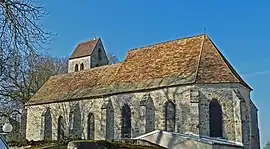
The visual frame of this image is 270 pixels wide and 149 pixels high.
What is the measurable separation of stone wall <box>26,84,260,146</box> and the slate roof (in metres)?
0.60

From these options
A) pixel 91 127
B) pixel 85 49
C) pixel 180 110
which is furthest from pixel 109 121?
pixel 85 49

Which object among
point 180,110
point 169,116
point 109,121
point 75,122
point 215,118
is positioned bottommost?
point 75,122

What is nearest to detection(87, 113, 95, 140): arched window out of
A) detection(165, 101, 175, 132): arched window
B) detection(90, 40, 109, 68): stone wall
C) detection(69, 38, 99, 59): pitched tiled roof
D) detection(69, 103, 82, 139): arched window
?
detection(69, 103, 82, 139): arched window

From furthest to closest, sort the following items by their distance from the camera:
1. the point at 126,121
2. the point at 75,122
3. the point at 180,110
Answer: the point at 75,122
the point at 126,121
the point at 180,110

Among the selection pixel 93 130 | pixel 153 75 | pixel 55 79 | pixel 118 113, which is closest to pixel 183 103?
pixel 153 75

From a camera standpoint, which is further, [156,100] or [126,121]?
[126,121]

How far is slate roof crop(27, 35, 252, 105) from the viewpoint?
28.2m

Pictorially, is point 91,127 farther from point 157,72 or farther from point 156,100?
point 157,72

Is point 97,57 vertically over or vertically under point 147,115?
over

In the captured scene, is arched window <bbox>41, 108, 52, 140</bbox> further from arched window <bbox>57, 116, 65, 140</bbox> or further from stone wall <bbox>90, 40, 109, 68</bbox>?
stone wall <bbox>90, 40, 109, 68</bbox>

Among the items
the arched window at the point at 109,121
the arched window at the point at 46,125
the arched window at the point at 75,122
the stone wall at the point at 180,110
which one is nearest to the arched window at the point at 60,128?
the arched window at the point at 46,125

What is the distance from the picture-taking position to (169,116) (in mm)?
28859

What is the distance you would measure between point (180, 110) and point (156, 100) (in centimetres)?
223

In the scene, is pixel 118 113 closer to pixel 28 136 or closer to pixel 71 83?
pixel 71 83
